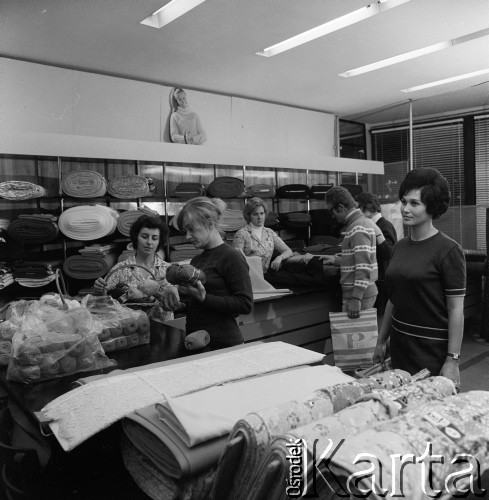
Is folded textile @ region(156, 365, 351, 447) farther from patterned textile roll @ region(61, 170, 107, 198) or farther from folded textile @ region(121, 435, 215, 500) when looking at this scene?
patterned textile roll @ region(61, 170, 107, 198)

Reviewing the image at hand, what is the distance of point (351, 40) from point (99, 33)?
2395 millimetres

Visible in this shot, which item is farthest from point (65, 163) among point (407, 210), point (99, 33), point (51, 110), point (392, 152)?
point (392, 152)

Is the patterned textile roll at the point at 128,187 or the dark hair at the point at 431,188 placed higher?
the patterned textile roll at the point at 128,187

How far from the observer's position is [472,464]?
0.62 m

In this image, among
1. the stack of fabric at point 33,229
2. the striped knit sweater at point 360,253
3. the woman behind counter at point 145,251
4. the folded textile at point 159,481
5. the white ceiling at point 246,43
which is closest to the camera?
the folded textile at point 159,481

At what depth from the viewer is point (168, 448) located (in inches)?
31.4

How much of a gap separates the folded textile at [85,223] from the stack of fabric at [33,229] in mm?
124

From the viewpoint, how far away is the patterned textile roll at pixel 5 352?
161cm

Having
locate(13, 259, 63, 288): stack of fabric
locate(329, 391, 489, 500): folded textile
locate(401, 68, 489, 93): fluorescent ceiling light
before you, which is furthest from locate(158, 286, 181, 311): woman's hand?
locate(401, 68, 489, 93): fluorescent ceiling light

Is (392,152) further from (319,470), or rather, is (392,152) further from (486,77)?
(319,470)

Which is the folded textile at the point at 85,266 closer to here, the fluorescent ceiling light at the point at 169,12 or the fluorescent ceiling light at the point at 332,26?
the fluorescent ceiling light at the point at 169,12

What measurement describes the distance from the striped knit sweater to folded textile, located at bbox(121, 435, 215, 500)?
2.83 metres

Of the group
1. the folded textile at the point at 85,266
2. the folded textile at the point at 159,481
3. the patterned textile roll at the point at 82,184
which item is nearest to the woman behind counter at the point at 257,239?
the folded textile at the point at 85,266

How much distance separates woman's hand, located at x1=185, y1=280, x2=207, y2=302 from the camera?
76.0 inches
